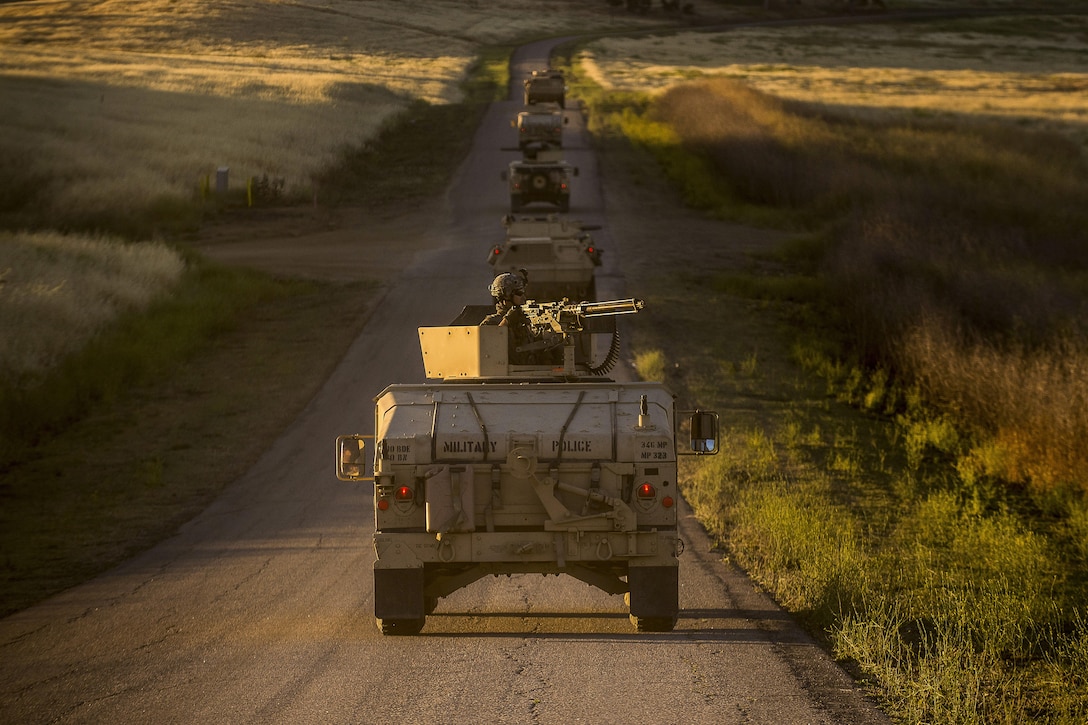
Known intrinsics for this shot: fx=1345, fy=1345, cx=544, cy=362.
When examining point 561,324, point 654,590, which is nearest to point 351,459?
point 561,324

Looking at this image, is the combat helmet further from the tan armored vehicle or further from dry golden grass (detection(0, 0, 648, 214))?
dry golden grass (detection(0, 0, 648, 214))

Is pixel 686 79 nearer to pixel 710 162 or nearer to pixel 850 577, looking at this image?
pixel 710 162

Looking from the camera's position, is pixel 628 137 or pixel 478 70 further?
pixel 478 70

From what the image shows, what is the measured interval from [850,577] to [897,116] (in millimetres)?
52006

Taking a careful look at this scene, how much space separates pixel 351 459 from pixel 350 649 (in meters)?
1.63

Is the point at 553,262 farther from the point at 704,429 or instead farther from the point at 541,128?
the point at 541,128

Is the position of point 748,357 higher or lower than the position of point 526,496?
lower

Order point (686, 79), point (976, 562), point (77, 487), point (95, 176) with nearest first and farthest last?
1. point (976, 562)
2. point (77, 487)
3. point (95, 176)
4. point (686, 79)

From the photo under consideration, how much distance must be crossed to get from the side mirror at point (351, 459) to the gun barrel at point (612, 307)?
7.87 ft

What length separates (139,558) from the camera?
49.9 feet

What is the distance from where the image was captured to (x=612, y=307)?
39.9 feet

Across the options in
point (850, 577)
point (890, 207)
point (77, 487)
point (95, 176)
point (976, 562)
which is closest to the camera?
point (850, 577)

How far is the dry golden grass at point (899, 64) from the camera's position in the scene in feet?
226

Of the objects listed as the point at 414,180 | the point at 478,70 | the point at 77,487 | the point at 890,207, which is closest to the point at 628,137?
the point at 414,180
